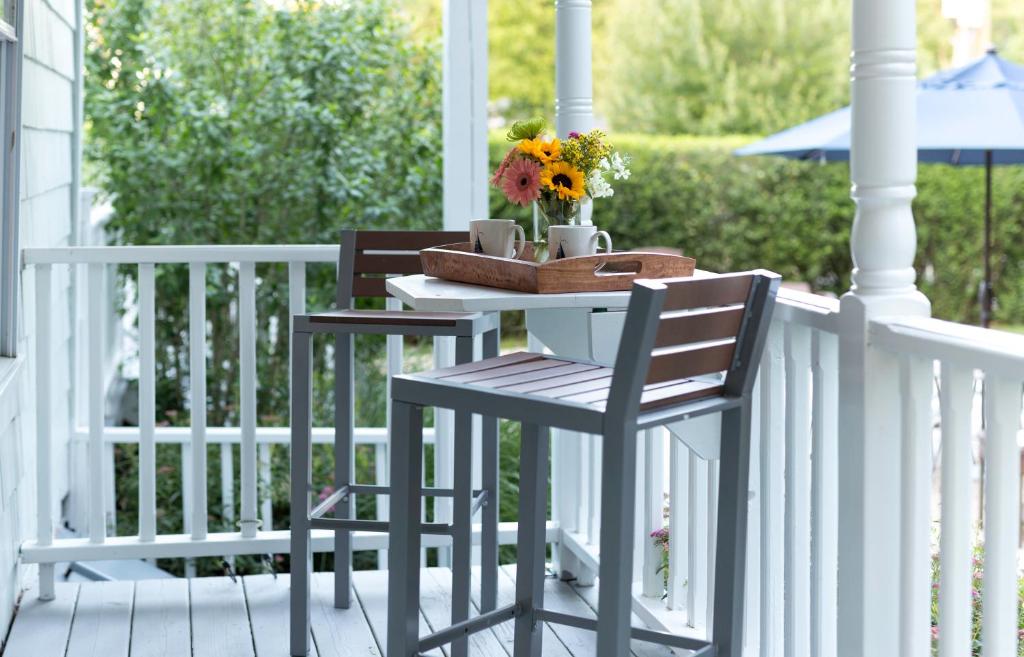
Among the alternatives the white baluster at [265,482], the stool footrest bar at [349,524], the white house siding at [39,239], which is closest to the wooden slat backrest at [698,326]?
the stool footrest bar at [349,524]

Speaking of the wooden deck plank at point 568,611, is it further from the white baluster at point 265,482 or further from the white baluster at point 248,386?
the white baluster at point 265,482

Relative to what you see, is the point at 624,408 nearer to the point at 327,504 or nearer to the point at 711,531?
the point at 711,531

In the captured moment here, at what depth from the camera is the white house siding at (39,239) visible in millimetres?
3229

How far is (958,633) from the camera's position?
1873mm

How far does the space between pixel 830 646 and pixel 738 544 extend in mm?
285

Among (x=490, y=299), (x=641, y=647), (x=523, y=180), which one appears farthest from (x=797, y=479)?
(x=641, y=647)

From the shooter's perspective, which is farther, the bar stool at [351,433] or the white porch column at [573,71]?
the white porch column at [573,71]

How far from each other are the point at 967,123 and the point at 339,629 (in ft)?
11.8

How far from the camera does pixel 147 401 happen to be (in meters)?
3.46

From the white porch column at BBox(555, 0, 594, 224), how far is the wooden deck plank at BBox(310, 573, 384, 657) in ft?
4.56

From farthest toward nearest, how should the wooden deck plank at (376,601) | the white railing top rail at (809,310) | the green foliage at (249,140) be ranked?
the green foliage at (249,140), the wooden deck plank at (376,601), the white railing top rail at (809,310)

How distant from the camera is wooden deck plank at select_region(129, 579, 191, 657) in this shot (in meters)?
3.08

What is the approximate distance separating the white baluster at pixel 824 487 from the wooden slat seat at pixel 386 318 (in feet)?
2.99

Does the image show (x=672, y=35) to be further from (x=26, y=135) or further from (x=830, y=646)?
(x=830, y=646)
